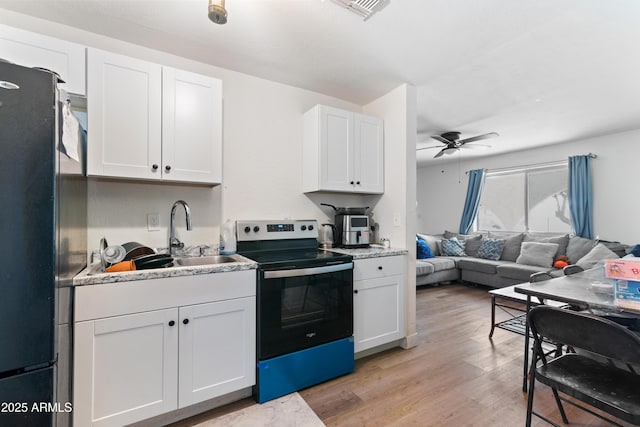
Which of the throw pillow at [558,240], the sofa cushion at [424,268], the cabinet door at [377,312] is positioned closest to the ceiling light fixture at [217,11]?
the cabinet door at [377,312]

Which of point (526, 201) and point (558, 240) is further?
point (526, 201)

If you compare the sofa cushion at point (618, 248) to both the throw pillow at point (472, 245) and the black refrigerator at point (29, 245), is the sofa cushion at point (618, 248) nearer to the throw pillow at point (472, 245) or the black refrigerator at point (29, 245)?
the throw pillow at point (472, 245)

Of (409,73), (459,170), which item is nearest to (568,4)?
(409,73)

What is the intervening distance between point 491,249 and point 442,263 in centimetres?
100

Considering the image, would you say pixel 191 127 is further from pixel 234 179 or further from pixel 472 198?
pixel 472 198

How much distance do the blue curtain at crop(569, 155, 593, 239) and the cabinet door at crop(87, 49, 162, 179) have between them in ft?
19.2

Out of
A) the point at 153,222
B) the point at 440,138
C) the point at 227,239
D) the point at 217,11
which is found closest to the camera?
the point at 217,11

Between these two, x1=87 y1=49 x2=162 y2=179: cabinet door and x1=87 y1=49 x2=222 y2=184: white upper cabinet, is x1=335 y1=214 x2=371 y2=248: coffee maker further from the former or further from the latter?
x1=87 y1=49 x2=162 y2=179: cabinet door

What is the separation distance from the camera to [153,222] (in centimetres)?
205

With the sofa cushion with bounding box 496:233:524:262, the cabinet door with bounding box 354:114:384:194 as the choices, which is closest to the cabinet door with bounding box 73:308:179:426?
the cabinet door with bounding box 354:114:384:194

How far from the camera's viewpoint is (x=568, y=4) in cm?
166

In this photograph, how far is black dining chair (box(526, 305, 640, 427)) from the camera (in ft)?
3.81

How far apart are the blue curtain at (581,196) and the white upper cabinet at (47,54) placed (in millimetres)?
6256

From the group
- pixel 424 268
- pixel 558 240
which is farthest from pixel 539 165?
pixel 424 268
